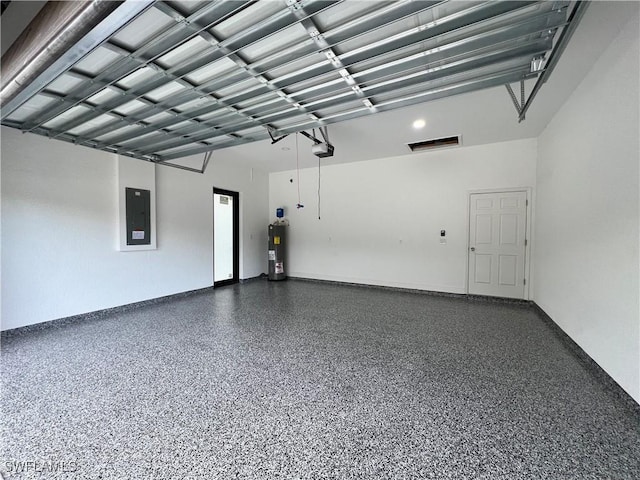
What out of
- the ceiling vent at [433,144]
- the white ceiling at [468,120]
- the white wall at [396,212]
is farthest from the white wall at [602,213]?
the ceiling vent at [433,144]

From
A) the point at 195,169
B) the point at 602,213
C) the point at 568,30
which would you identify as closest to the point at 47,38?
the point at 568,30

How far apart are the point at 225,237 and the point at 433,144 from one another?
4.85 meters

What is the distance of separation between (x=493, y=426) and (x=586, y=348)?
67.7 inches

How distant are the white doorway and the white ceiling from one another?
1015 mm

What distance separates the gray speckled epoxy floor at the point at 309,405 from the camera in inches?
58.2

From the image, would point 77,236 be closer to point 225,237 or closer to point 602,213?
point 225,237

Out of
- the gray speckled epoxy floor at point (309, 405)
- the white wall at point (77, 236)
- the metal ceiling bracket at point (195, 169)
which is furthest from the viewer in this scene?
the metal ceiling bracket at point (195, 169)

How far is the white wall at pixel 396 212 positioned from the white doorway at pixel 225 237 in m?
1.30

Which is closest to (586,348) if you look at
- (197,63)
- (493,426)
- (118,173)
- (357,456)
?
(493,426)

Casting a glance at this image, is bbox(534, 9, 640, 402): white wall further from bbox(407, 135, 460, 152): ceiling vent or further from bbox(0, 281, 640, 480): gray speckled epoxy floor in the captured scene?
bbox(407, 135, 460, 152): ceiling vent

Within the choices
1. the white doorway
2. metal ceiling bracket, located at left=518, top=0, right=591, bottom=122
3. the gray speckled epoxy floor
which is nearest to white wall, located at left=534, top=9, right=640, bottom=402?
the gray speckled epoxy floor

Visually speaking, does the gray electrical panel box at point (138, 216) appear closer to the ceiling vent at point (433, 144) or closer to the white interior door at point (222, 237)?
the white interior door at point (222, 237)

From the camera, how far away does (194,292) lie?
5477 millimetres

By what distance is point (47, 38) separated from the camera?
1.62 metres
